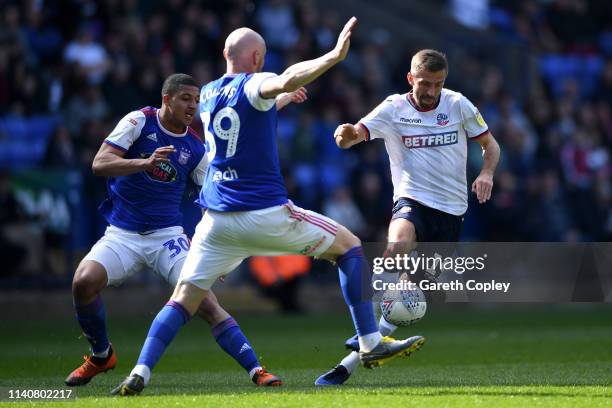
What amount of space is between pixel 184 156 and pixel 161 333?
6.27ft

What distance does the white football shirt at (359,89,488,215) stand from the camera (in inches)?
398

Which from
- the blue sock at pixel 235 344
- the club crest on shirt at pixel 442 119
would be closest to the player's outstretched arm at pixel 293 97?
the club crest on shirt at pixel 442 119

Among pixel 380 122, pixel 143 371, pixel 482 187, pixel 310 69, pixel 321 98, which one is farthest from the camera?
pixel 321 98

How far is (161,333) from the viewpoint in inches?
336

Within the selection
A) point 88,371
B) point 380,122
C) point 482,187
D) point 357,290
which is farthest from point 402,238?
point 88,371

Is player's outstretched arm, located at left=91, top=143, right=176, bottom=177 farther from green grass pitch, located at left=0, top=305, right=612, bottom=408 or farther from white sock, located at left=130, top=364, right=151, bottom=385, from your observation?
green grass pitch, located at left=0, top=305, right=612, bottom=408

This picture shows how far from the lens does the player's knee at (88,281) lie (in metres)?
9.63

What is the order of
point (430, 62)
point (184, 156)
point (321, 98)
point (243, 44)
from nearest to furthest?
point (243, 44)
point (430, 62)
point (184, 156)
point (321, 98)

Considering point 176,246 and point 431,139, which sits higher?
point 431,139

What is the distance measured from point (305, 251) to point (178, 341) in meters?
6.11

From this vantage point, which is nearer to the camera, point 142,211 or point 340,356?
point 142,211

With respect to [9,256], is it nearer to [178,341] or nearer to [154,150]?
[178,341]

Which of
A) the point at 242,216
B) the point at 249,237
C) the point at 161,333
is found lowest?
the point at 161,333

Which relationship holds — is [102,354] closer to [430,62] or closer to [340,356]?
[340,356]
